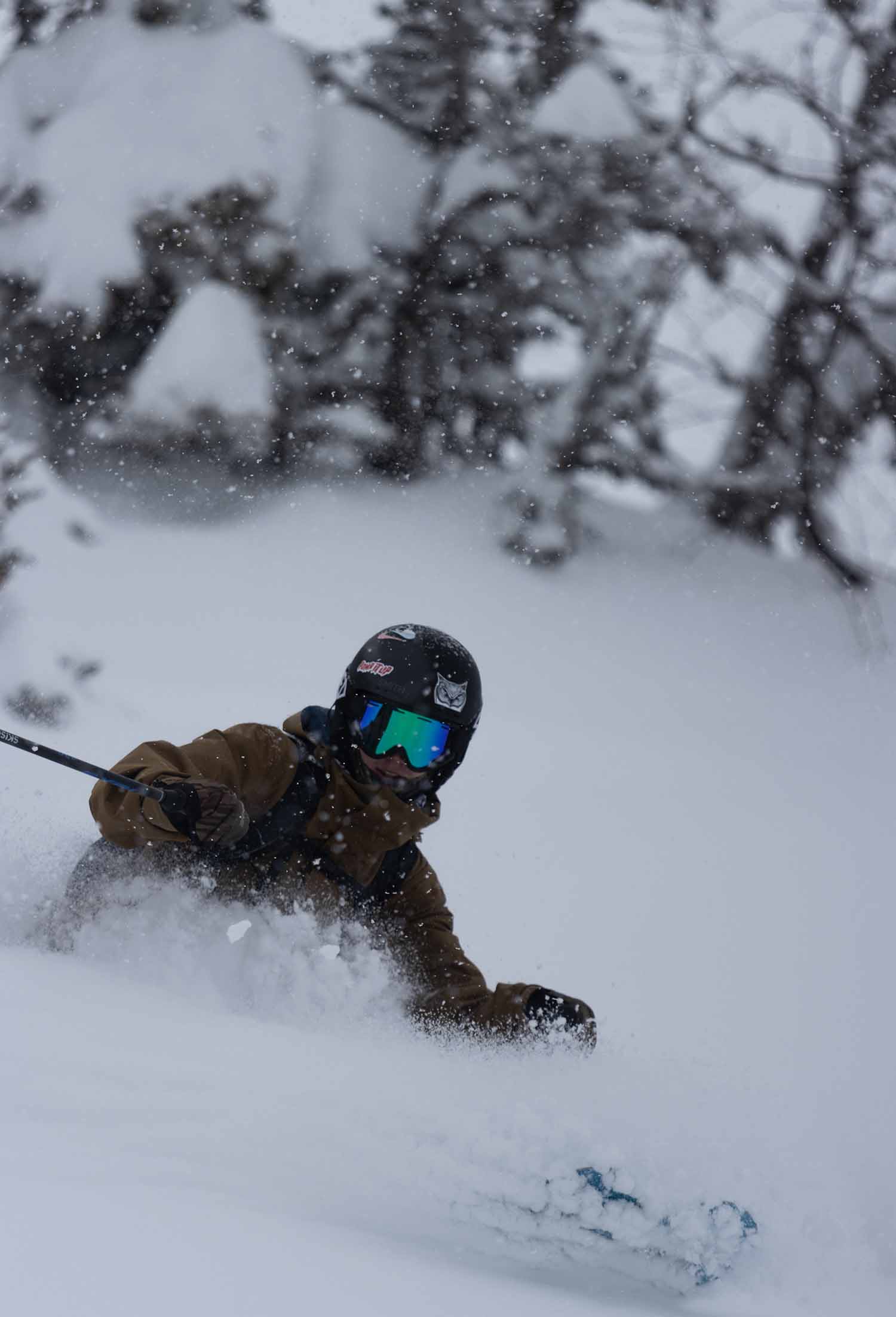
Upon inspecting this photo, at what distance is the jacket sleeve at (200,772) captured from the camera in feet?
9.97

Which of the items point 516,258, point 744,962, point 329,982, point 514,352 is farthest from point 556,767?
point 329,982

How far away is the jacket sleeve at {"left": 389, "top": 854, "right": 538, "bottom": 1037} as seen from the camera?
3566 mm

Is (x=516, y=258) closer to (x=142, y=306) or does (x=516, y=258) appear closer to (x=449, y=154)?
(x=449, y=154)

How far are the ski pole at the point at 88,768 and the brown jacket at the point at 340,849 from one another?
0.12 meters

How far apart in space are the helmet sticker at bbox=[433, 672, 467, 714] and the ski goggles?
0.06 m

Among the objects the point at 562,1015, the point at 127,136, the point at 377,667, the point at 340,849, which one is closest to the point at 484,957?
the point at 562,1015

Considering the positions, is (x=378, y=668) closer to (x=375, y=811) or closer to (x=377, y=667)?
(x=377, y=667)

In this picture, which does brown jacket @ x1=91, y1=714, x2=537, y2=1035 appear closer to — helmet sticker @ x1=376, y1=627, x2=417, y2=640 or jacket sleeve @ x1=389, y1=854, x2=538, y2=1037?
jacket sleeve @ x1=389, y1=854, x2=538, y2=1037

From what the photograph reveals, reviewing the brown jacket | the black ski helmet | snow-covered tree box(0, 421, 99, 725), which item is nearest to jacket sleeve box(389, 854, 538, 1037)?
the brown jacket

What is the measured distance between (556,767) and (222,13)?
21.2 feet

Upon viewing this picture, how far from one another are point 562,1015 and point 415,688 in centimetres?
102

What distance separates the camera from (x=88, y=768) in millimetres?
2914

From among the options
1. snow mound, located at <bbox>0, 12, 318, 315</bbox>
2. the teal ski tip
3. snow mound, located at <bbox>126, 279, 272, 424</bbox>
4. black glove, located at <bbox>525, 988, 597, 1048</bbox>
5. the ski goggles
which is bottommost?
the teal ski tip

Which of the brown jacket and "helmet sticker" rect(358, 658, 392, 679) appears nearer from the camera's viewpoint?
the brown jacket
